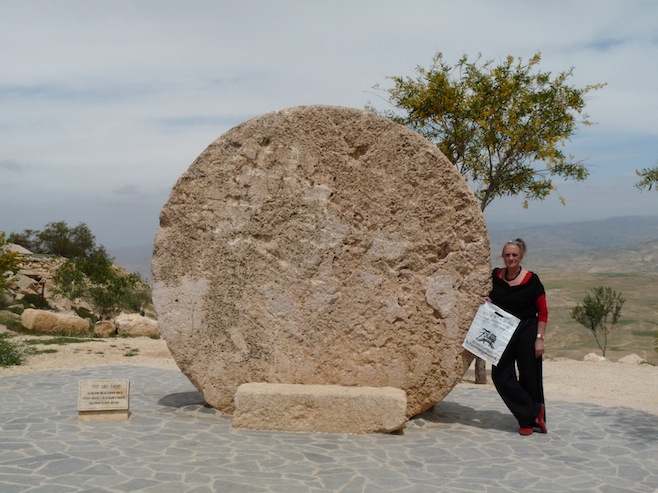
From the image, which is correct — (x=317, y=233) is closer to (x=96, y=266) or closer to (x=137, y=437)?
(x=137, y=437)

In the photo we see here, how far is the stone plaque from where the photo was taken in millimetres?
6500

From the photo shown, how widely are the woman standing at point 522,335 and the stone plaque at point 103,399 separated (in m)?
3.92

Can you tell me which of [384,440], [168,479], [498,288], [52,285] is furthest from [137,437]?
[52,285]

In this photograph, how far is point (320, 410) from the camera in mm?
6332

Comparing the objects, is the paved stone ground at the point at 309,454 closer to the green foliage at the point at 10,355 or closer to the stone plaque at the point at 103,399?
the stone plaque at the point at 103,399

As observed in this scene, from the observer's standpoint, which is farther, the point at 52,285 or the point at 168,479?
the point at 52,285

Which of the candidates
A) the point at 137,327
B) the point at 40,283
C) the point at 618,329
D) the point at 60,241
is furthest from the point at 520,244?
the point at 618,329

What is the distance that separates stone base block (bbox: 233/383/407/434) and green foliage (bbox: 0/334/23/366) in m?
6.10

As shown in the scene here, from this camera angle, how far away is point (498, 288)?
6.69 metres

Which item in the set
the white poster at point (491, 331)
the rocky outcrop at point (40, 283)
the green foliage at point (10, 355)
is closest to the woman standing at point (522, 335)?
the white poster at point (491, 331)

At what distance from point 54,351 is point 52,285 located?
13775 mm

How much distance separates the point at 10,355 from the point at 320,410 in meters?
7.11

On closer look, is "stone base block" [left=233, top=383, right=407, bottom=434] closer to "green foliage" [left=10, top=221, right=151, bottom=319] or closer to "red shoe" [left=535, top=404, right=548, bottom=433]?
"red shoe" [left=535, top=404, right=548, bottom=433]

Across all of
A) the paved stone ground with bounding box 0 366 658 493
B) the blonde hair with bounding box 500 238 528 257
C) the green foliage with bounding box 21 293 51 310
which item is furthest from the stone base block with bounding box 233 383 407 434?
the green foliage with bounding box 21 293 51 310
